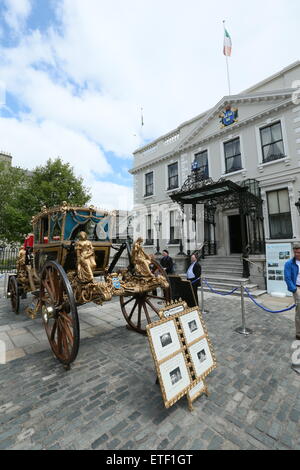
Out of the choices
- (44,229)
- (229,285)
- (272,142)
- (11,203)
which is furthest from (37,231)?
(11,203)

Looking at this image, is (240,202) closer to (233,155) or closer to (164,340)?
(233,155)

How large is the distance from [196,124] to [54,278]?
15.2 metres

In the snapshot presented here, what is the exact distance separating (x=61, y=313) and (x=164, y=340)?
70.0 inches

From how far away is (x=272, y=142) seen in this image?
10938 millimetres

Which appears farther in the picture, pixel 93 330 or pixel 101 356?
pixel 93 330

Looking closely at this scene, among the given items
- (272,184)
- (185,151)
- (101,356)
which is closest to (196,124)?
(185,151)

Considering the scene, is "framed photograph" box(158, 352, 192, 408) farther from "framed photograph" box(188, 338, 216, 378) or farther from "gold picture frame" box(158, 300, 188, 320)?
"gold picture frame" box(158, 300, 188, 320)

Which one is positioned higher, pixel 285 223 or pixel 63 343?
pixel 285 223

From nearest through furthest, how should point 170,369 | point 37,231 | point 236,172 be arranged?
point 170,369, point 37,231, point 236,172

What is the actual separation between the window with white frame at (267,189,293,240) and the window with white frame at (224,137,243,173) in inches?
108

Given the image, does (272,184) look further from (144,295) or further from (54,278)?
(54,278)

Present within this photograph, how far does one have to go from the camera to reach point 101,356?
11.2 feet

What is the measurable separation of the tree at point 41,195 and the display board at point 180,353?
16502 mm

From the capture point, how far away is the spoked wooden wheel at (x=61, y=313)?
2.63 m
